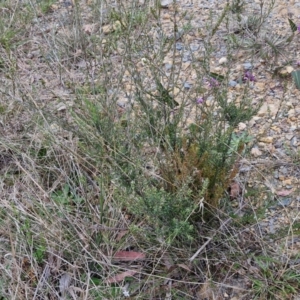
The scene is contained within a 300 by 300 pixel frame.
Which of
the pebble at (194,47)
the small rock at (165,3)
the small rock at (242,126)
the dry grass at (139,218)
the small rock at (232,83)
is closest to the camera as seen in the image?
the dry grass at (139,218)

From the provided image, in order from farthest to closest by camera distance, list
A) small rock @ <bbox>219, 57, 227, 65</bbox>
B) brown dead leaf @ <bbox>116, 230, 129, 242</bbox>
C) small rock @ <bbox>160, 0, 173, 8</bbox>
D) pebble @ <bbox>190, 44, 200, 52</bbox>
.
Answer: small rock @ <bbox>160, 0, 173, 8</bbox> < pebble @ <bbox>190, 44, 200, 52</bbox> < small rock @ <bbox>219, 57, 227, 65</bbox> < brown dead leaf @ <bbox>116, 230, 129, 242</bbox>

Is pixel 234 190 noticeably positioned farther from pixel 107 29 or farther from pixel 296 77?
pixel 107 29

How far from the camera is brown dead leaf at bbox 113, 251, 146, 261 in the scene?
1744 millimetres

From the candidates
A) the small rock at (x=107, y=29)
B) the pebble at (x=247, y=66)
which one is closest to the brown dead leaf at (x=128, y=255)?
the pebble at (x=247, y=66)

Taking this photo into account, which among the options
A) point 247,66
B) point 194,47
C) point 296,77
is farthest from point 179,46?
point 296,77

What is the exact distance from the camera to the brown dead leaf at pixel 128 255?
1.74 metres

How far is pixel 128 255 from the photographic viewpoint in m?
1.77

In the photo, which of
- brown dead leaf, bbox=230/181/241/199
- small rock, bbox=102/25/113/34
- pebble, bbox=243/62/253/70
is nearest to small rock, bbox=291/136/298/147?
brown dead leaf, bbox=230/181/241/199

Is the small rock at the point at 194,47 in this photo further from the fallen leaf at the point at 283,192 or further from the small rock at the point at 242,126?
the fallen leaf at the point at 283,192

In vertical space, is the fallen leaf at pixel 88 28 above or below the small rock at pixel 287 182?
above

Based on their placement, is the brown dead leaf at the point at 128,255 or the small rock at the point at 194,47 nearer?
the brown dead leaf at the point at 128,255

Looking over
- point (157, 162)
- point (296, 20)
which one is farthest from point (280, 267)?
point (296, 20)

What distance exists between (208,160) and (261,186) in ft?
0.97

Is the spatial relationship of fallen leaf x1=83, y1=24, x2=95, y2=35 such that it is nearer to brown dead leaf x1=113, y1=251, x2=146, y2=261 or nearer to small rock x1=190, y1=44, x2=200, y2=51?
small rock x1=190, y1=44, x2=200, y2=51
